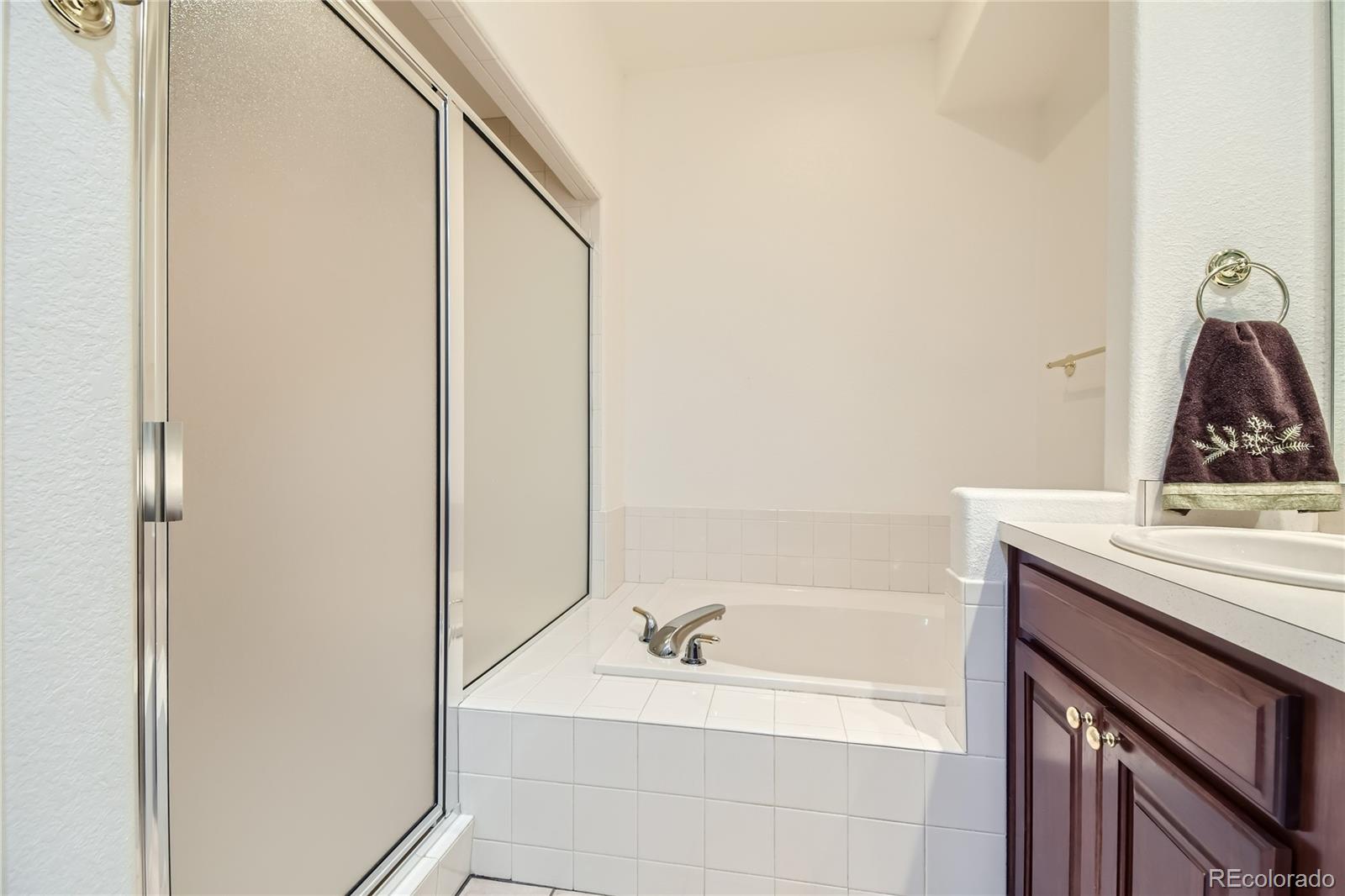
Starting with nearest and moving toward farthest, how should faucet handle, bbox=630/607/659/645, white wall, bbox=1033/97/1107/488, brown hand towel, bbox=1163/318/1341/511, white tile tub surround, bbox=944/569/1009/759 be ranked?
brown hand towel, bbox=1163/318/1341/511 → white tile tub surround, bbox=944/569/1009/759 → faucet handle, bbox=630/607/659/645 → white wall, bbox=1033/97/1107/488

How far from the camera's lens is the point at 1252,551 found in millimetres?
888

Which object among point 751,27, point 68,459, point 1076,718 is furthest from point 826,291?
point 68,459

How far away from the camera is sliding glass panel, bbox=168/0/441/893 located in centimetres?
73

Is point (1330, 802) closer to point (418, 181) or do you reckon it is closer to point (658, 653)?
point (658, 653)

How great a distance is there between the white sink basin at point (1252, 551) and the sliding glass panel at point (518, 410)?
1.32 metres

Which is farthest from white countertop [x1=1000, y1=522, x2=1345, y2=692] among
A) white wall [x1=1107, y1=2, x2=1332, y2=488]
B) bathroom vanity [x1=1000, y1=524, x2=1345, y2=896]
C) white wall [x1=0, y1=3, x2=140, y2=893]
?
white wall [x1=0, y1=3, x2=140, y2=893]

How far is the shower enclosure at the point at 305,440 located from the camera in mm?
694

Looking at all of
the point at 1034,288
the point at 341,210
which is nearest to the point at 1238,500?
the point at 1034,288

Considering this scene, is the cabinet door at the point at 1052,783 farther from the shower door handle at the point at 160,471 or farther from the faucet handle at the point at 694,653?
the shower door handle at the point at 160,471

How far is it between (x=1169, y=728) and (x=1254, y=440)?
664 millimetres

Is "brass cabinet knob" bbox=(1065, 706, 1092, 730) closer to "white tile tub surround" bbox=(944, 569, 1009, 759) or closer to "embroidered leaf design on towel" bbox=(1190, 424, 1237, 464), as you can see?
"white tile tub surround" bbox=(944, 569, 1009, 759)

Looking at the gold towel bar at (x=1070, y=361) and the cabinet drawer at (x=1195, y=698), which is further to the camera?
the gold towel bar at (x=1070, y=361)

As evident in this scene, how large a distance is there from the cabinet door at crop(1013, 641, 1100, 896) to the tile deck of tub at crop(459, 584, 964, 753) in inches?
5.9
